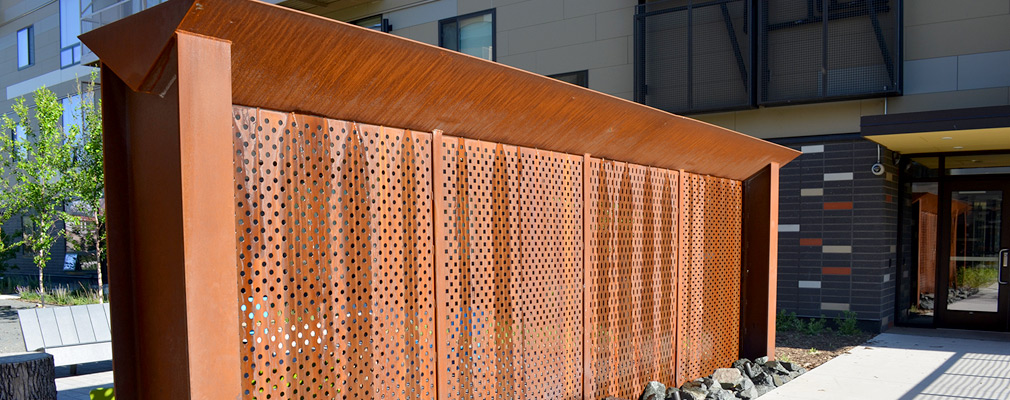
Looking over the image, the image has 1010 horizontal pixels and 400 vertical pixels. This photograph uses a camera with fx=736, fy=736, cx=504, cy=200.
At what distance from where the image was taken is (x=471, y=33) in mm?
16781

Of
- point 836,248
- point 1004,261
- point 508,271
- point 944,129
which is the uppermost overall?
point 944,129

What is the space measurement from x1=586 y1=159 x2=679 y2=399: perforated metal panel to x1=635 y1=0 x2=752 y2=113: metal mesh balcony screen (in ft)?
19.6

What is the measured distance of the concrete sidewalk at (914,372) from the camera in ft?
25.6

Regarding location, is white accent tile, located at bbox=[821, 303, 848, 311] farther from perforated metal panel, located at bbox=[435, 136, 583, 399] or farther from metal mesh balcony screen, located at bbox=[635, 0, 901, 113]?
perforated metal panel, located at bbox=[435, 136, 583, 399]

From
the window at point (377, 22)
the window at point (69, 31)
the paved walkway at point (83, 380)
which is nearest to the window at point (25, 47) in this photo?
the window at point (69, 31)

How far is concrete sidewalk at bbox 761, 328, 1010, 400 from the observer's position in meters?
7.79

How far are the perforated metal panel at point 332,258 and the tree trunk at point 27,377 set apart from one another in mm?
2855

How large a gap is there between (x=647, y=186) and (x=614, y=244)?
0.86 meters

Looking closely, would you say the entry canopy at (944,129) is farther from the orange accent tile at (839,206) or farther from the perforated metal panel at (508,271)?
the perforated metal panel at (508,271)

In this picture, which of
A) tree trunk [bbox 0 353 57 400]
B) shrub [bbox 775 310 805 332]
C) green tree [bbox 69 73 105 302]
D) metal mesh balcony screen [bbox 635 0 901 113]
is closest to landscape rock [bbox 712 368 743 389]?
shrub [bbox 775 310 805 332]

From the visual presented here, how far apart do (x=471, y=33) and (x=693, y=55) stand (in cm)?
539

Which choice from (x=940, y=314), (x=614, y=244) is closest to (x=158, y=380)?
(x=614, y=244)

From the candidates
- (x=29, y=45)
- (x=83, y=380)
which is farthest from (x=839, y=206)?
(x=29, y=45)

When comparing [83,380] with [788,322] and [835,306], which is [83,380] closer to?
[788,322]
